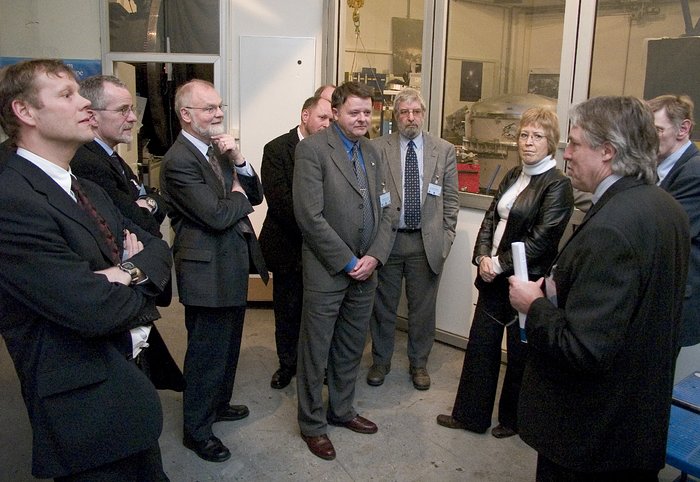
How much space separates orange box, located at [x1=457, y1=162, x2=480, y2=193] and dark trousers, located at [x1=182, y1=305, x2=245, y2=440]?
1.96 metres

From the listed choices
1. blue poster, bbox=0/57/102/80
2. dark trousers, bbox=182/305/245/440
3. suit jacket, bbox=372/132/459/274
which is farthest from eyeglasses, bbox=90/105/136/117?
blue poster, bbox=0/57/102/80

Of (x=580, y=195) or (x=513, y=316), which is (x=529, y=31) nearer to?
(x=580, y=195)

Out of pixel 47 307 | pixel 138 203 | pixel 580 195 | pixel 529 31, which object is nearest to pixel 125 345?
pixel 47 307

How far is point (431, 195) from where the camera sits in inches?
139

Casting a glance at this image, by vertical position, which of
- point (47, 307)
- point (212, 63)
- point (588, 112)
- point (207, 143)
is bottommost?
point (47, 307)

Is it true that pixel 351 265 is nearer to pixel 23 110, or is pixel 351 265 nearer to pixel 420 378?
pixel 420 378

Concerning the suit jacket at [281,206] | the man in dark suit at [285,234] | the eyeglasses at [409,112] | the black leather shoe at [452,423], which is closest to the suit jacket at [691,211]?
the black leather shoe at [452,423]

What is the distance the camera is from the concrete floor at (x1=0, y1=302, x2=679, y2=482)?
2.64 metres

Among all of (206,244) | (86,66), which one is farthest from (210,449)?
(86,66)

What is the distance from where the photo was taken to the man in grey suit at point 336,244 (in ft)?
8.82

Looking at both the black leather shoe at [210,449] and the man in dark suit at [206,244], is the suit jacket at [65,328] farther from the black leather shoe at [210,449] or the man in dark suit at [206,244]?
the black leather shoe at [210,449]

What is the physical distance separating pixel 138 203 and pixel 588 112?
1.73 metres

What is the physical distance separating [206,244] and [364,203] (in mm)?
738

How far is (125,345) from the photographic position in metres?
1.68
